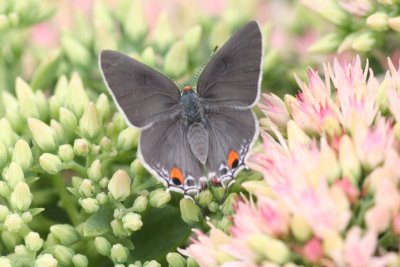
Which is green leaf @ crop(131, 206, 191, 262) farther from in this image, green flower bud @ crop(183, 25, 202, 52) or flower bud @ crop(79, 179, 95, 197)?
green flower bud @ crop(183, 25, 202, 52)

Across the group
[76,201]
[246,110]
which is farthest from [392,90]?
[76,201]

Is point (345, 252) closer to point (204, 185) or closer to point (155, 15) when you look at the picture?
point (204, 185)

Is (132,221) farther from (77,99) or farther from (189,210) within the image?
(77,99)

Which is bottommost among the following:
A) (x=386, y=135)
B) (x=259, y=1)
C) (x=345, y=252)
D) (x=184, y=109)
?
(x=345, y=252)

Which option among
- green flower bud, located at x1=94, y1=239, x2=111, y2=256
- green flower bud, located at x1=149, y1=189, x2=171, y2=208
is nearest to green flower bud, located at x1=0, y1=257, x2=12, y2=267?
green flower bud, located at x1=94, y1=239, x2=111, y2=256

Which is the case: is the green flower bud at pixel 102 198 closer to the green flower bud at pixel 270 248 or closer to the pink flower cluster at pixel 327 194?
the pink flower cluster at pixel 327 194

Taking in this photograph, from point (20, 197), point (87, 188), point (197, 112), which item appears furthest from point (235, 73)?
point (20, 197)
